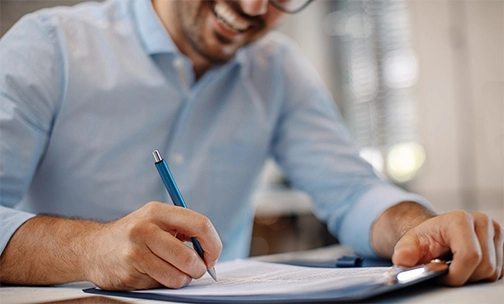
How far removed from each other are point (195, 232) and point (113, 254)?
0.11m

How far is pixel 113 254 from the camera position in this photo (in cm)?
60

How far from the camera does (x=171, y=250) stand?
22.9 inches

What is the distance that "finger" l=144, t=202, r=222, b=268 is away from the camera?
583mm

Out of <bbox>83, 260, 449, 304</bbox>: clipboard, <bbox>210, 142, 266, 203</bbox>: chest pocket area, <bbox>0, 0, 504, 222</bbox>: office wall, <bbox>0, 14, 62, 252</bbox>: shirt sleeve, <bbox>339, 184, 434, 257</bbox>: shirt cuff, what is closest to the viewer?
<bbox>83, 260, 449, 304</bbox>: clipboard

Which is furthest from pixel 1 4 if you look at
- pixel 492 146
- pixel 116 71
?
pixel 492 146

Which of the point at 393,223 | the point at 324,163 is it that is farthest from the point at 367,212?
the point at 324,163

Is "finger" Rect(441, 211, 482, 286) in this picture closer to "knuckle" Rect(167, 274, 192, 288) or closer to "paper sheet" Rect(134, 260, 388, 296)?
"paper sheet" Rect(134, 260, 388, 296)

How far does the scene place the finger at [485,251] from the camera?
0.62 metres

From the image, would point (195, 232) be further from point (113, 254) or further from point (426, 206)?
point (426, 206)

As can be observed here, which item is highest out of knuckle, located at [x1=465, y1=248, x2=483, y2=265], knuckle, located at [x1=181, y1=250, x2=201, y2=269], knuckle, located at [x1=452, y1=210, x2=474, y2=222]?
knuckle, located at [x1=181, y1=250, x2=201, y2=269]

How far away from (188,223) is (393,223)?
1.53 feet

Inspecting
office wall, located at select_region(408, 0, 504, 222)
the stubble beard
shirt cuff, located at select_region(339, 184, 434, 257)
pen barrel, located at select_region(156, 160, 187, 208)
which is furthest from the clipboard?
office wall, located at select_region(408, 0, 504, 222)

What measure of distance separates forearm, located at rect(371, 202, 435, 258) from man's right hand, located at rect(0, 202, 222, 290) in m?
0.39

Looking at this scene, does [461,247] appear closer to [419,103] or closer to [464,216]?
[464,216]
